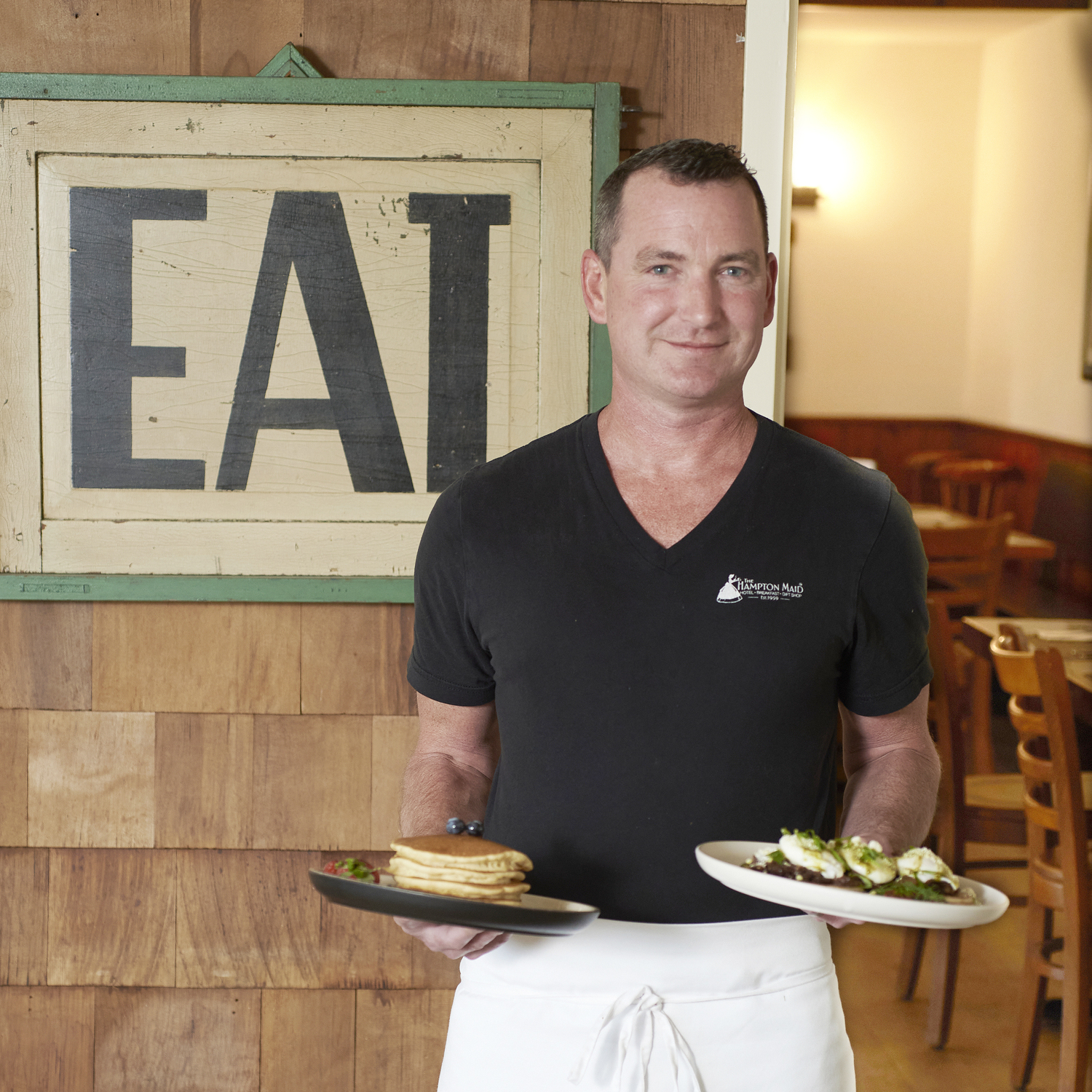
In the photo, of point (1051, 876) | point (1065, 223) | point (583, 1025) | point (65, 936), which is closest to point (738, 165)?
point (583, 1025)

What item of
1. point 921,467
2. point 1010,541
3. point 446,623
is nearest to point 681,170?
point 446,623

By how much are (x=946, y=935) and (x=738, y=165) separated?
94.1 inches

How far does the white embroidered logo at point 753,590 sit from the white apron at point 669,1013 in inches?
14.7

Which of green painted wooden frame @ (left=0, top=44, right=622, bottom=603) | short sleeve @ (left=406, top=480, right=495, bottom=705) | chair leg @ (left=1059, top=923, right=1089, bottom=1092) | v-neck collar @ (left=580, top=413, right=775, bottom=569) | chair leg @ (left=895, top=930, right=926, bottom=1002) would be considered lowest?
chair leg @ (left=895, top=930, right=926, bottom=1002)

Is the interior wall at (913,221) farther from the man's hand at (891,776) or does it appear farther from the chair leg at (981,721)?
the man's hand at (891,776)

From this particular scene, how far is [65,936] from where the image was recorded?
196cm

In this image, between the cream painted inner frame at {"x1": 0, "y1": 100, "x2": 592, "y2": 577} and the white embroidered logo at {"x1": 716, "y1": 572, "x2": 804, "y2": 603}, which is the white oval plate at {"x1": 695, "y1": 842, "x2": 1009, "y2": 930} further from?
the cream painted inner frame at {"x1": 0, "y1": 100, "x2": 592, "y2": 577}

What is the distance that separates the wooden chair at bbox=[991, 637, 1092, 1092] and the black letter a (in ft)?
5.27

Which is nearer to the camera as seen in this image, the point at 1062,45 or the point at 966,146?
the point at 1062,45

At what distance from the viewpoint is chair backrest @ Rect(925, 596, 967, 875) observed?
3074 mm

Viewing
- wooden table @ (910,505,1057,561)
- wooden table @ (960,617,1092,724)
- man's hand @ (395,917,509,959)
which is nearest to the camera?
man's hand @ (395,917,509,959)

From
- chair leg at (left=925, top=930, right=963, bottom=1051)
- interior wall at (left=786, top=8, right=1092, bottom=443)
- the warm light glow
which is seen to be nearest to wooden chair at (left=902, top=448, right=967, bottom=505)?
interior wall at (left=786, top=8, right=1092, bottom=443)

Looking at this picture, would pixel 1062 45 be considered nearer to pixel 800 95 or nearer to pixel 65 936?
pixel 800 95

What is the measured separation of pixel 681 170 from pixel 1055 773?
6.35ft
